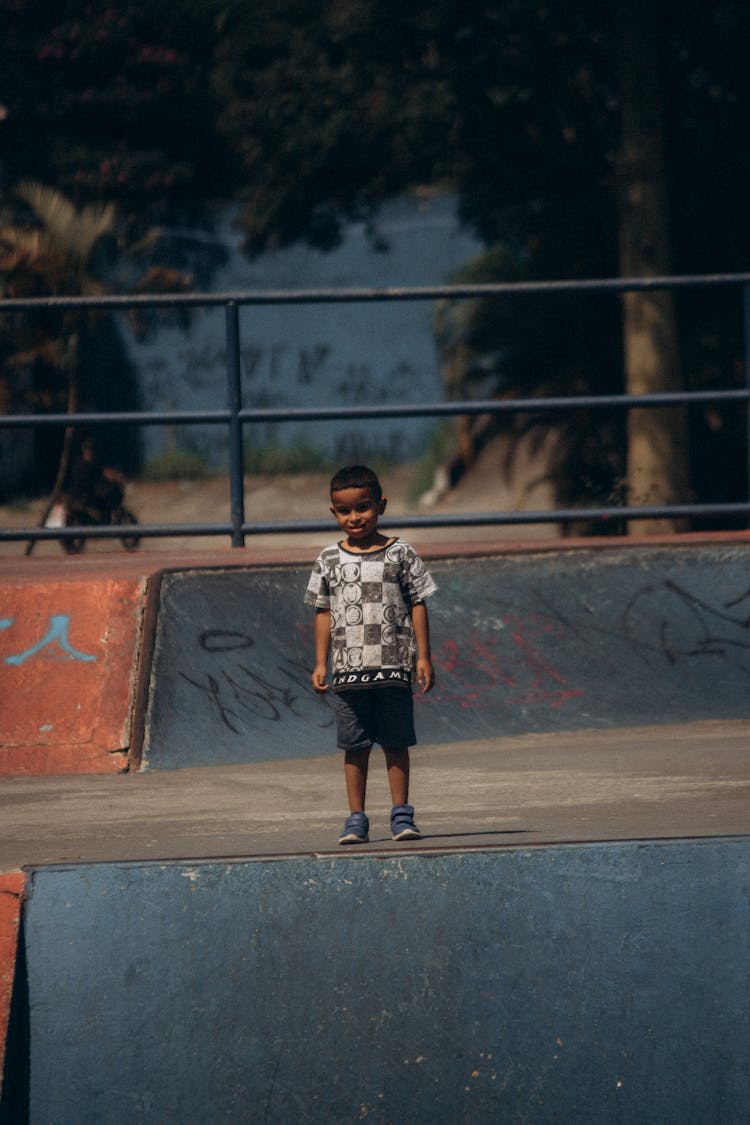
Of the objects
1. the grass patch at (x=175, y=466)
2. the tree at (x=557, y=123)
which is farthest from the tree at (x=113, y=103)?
the grass patch at (x=175, y=466)

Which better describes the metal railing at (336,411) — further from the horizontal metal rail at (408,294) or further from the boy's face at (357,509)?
the boy's face at (357,509)

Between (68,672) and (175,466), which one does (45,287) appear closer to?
(175,466)

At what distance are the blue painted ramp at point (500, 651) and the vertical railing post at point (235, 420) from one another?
1.70 ft

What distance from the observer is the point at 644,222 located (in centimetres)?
1146

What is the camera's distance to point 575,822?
13.3 ft

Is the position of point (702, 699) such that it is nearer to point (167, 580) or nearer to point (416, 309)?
point (167, 580)

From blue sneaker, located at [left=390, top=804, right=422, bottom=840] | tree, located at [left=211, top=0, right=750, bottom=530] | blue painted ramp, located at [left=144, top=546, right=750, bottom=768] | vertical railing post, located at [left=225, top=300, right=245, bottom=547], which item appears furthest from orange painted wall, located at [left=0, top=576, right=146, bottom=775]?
tree, located at [left=211, top=0, right=750, bottom=530]

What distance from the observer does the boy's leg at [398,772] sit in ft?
12.9

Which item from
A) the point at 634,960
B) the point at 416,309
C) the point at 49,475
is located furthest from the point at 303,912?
the point at 416,309

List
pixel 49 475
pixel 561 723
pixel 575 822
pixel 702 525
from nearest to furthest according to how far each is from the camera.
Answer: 1. pixel 575 822
2. pixel 561 723
3. pixel 49 475
4. pixel 702 525

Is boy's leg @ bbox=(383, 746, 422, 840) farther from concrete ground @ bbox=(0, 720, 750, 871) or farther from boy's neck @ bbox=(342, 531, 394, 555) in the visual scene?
boy's neck @ bbox=(342, 531, 394, 555)

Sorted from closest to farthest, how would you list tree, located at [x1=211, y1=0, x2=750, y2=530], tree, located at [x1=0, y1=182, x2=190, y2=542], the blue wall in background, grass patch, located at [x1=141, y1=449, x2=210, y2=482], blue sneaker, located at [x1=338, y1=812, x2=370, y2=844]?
blue sneaker, located at [x1=338, y1=812, x2=370, y2=844] < grass patch, located at [x1=141, y1=449, x2=210, y2=482] < tree, located at [x1=211, y1=0, x2=750, y2=530] < tree, located at [x1=0, y1=182, x2=190, y2=542] < the blue wall in background

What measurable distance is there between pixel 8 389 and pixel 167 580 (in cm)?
687

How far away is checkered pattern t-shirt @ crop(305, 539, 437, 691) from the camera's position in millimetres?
3883
